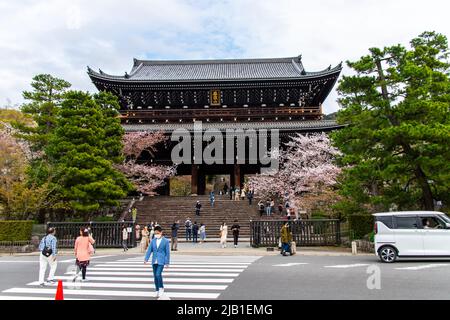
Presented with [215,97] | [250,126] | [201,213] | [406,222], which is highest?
[215,97]

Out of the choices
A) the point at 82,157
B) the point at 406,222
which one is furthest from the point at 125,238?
the point at 406,222

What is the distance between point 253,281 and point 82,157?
16637 millimetres

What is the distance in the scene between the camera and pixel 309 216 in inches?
1051

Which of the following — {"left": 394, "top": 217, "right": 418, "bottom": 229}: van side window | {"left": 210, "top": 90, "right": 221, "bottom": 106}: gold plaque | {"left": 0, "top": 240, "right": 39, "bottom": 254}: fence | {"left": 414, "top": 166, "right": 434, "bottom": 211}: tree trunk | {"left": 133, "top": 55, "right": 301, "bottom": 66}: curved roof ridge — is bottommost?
{"left": 0, "top": 240, "right": 39, "bottom": 254}: fence

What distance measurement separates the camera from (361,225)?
63.6ft

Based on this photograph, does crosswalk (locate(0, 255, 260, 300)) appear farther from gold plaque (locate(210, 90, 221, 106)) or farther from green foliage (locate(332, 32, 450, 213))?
gold plaque (locate(210, 90, 221, 106))

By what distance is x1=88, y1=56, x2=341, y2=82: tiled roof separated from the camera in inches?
1575

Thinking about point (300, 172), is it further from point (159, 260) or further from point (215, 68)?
point (159, 260)

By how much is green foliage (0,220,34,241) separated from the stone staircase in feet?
26.3

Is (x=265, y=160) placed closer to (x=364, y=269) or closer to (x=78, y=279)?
(x=364, y=269)

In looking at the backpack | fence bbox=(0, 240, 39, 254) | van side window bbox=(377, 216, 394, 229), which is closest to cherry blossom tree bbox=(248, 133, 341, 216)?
van side window bbox=(377, 216, 394, 229)

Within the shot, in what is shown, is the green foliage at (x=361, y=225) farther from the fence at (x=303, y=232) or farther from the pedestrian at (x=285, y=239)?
the pedestrian at (x=285, y=239)
